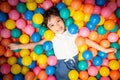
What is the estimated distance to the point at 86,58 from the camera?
5.93 feet

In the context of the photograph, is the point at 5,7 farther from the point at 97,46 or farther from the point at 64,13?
the point at 97,46

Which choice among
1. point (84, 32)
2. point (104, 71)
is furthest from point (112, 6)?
point (104, 71)

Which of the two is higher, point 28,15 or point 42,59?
point 28,15

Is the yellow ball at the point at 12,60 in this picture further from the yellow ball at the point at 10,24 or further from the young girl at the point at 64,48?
the yellow ball at the point at 10,24

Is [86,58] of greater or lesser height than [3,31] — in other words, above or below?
below

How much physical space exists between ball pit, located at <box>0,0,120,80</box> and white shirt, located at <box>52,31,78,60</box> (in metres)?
0.04

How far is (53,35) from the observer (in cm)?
186

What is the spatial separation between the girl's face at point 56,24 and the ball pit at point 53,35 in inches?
2.4

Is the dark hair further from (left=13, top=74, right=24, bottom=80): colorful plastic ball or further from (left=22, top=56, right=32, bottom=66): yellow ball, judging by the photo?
(left=13, top=74, right=24, bottom=80): colorful plastic ball

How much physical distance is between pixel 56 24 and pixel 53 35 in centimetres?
14

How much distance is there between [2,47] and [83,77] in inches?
27.7

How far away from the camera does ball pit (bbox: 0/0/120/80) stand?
1.81m

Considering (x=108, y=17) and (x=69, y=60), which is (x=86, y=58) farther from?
(x=108, y=17)

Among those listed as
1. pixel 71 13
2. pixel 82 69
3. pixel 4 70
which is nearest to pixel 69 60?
pixel 82 69
